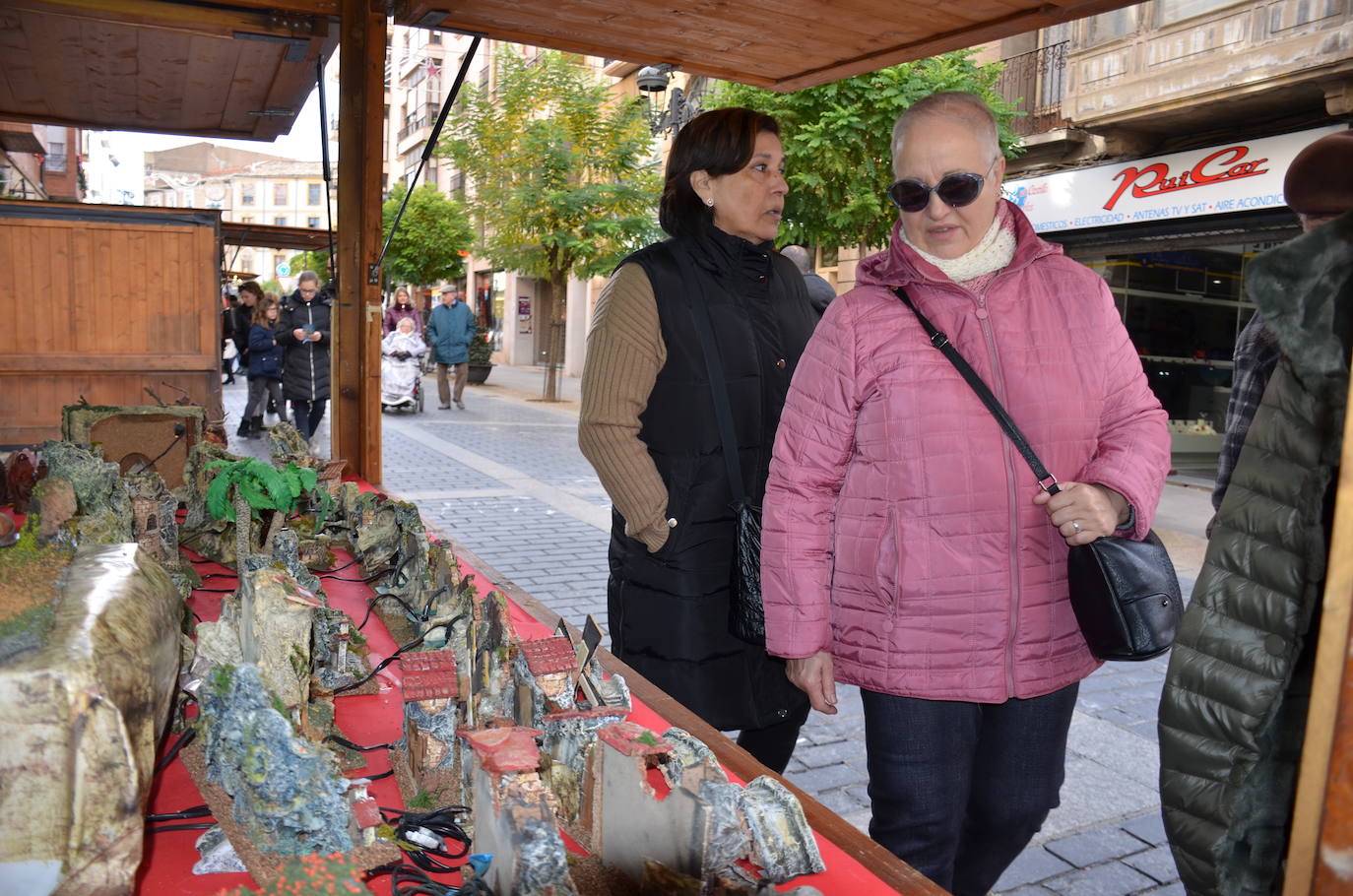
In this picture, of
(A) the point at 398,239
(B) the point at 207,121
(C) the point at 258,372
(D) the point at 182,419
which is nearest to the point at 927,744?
(D) the point at 182,419

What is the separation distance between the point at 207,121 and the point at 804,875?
568 centimetres

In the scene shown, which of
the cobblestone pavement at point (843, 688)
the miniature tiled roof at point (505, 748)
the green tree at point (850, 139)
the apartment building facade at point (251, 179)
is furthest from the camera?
the apartment building facade at point (251, 179)

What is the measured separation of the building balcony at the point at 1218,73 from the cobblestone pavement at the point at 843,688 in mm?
4035

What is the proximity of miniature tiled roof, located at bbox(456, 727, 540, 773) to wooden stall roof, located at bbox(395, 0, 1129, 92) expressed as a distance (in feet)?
7.93

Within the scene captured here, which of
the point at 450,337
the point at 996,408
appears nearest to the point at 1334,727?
the point at 996,408

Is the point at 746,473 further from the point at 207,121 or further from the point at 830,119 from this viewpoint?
the point at 830,119

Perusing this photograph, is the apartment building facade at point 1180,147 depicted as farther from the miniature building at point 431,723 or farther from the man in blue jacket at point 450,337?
the miniature building at point 431,723

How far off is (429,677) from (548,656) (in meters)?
0.17

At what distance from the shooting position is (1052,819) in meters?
3.23

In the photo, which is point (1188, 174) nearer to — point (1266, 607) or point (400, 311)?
point (400, 311)

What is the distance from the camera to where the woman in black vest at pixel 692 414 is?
241 cm

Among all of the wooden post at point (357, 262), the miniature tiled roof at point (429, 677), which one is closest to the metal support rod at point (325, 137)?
the wooden post at point (357, 262)

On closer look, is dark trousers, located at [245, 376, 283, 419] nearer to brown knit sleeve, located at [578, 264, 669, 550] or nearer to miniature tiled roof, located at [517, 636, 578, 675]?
brown knit sleeve, located at [578, 264, 669, 550]

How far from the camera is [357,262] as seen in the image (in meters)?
4.01
